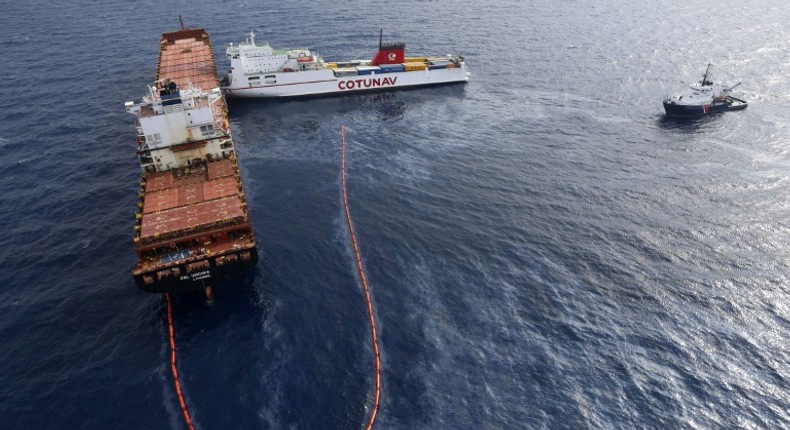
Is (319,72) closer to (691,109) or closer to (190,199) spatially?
(190,199)

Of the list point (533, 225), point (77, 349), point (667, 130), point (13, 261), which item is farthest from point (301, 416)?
point (667, 130)

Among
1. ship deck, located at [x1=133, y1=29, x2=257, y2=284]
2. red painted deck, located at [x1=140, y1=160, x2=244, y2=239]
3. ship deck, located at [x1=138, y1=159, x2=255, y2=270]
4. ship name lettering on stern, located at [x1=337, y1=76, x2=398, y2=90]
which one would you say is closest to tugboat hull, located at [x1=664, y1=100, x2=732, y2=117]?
ship name lettering on stern, located at [x1=337, y1=76, x2=398, y2=90]

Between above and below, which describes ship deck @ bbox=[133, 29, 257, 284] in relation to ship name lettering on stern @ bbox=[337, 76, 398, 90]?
below

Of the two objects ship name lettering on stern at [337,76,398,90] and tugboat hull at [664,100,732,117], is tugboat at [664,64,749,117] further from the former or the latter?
ship name lettering on stern at [337,76,398,90]

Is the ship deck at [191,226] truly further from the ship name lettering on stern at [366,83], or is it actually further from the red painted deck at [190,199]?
the ship name lettering on stern at [366,83]

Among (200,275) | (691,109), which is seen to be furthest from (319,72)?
(691,109)

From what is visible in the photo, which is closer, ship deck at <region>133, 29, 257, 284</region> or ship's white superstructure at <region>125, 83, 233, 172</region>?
ship deck at <region>133, 29, 257, 284</region>

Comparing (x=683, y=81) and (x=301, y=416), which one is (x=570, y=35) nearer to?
(x=683, y=81)

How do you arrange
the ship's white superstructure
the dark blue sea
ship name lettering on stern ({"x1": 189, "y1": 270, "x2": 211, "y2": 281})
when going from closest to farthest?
the dark blue sea < ship name lettering on stern ({"x1": 189, "y1": 270, "x2": 211, "y2": 281}) < the ship's white superstructure
